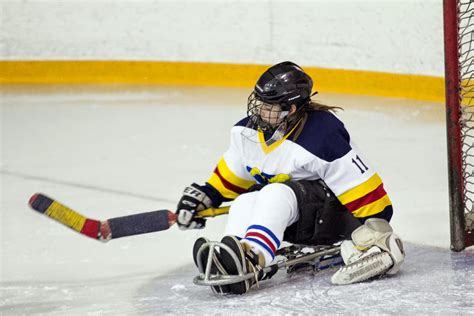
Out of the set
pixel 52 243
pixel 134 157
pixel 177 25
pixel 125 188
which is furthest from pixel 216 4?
pixel 52 243

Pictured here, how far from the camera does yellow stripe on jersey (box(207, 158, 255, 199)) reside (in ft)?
11.0

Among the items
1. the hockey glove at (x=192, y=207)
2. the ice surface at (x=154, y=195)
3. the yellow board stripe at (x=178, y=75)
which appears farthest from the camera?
the yellow board stripe at (x=178, y=75)

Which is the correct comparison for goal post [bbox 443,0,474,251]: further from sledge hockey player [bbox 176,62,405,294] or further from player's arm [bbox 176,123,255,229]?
player's arm [bbox 176,123,255,229]

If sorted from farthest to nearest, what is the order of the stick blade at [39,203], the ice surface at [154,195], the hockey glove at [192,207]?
the hockey glove at [192,207] < the ice surface at [154,195] < the stick blade at [39,203]

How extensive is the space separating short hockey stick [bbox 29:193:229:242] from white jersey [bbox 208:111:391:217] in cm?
22

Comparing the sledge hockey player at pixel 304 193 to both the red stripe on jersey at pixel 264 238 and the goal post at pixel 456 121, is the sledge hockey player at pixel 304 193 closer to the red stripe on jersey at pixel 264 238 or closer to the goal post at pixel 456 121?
the red stripe on jersey at pixel 264 238

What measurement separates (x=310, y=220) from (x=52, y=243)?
1.13 meters

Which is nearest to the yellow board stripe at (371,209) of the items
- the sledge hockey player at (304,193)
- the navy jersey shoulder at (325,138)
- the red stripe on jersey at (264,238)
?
the sledge hockey player at (304,193)

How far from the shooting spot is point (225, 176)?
132 inches

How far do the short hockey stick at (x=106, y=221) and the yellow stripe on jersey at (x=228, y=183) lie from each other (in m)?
0.08

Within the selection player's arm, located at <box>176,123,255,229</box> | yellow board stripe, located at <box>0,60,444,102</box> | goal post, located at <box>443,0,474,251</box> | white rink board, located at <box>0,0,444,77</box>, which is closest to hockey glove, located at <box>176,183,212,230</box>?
player's arm, located at <box>176,123,255,229</box>

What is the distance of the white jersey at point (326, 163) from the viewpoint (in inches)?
122

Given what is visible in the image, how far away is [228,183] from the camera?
3.35 m

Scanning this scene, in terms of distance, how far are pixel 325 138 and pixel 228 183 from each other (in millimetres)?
391
